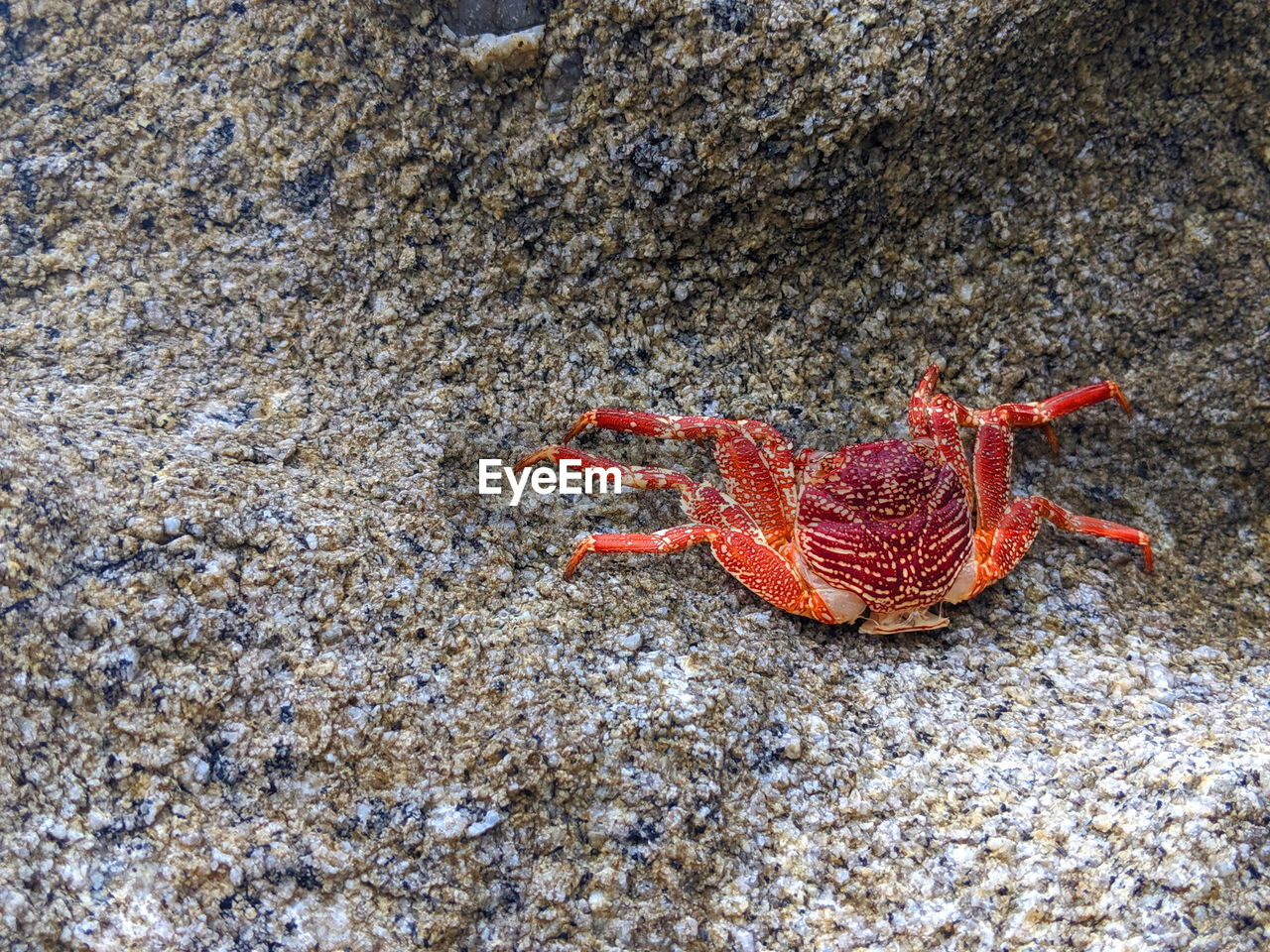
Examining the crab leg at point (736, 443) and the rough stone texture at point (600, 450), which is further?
the crab leg at point (736, 443)

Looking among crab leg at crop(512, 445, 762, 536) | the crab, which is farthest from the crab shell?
crab leg at crop(512, 445, 762, 536)

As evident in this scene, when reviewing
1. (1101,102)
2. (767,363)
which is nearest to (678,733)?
(767,363)

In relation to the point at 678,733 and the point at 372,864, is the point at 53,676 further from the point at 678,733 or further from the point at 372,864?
the point at 678,733

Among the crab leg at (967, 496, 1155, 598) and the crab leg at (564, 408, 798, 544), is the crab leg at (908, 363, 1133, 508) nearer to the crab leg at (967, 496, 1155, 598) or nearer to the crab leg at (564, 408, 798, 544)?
the crab leg at (967, 496, 1155, 598)

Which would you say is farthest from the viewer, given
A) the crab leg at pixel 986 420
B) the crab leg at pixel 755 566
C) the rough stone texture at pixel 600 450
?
the crab leg at pixel 986 420

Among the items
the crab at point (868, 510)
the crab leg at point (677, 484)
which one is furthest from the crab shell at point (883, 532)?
the crab leg at point (677, 484)

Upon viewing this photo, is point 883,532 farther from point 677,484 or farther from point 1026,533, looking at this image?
point 677,484

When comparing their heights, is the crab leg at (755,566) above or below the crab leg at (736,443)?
below

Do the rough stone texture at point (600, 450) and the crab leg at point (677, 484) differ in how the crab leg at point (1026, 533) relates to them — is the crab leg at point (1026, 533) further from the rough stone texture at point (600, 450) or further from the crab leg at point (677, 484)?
the crab leg at point (677, 484)
